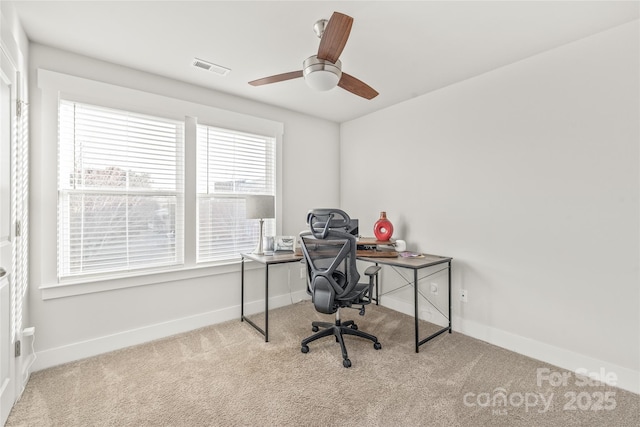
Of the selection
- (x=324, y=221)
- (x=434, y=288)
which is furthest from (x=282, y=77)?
(x=434, y=288)

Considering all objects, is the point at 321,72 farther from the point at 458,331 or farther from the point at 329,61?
the point at 458,331

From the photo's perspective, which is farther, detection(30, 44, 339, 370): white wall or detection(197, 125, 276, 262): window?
detection(197, 125, 276, 262): window

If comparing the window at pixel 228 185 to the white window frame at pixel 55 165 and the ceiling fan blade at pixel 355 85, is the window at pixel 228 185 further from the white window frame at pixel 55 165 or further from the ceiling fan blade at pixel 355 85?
the ceiling fan blade at pixel 355 85

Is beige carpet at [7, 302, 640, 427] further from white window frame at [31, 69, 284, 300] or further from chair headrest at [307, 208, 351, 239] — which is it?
chair headrest at [307, 208, 351, 239]

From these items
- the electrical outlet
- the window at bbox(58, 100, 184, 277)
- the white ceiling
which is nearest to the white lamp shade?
the window at bbox(58, 100, 184, 277)

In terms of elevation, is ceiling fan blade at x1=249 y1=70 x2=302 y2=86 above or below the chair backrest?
above

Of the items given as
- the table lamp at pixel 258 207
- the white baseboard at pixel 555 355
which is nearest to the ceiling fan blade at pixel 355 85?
the table lamp at pixel 258 207

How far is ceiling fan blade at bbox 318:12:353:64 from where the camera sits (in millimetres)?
1556

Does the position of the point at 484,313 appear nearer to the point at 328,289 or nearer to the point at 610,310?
the point at 610,310

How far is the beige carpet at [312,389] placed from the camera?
5.89ft

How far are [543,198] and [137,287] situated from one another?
3.62 m

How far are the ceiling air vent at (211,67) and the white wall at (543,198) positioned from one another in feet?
6.71

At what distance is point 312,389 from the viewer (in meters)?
2.07

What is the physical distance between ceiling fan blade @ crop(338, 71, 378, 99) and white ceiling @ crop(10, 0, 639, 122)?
35 cm
